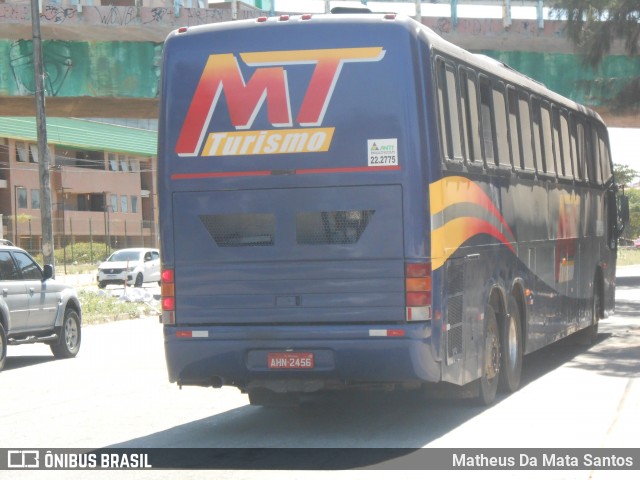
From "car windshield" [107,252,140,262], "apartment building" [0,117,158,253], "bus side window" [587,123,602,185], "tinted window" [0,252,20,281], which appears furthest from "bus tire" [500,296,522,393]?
"apartment building" [0,117,158,253]

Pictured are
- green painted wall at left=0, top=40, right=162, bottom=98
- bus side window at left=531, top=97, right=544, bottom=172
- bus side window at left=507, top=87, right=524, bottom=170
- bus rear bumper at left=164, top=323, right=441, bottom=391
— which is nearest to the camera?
bus rear bumper at left=164, top=323, right=441, bottom=391

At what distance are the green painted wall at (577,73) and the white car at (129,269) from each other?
1907 cm

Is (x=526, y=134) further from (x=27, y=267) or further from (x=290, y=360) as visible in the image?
(x=27, y=267)

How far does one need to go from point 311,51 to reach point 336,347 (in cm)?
248

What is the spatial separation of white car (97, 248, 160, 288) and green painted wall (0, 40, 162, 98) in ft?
57.3

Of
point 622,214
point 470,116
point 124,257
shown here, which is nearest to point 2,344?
point 470,116

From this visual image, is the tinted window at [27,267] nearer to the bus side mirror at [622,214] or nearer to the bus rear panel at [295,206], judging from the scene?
the bus rear panel at [295,206]

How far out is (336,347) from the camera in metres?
9.70

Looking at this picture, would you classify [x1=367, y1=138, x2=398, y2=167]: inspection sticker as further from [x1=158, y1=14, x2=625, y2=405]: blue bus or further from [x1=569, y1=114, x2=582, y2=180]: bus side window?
[x1=569, y1=114, x2=582, y2=180]: bus side window

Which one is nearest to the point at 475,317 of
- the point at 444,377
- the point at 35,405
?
the point at 444,377

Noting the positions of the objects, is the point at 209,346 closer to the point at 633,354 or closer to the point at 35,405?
the point at 35,405

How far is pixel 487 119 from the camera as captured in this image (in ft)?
39.1

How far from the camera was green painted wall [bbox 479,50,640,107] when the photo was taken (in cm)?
3189
